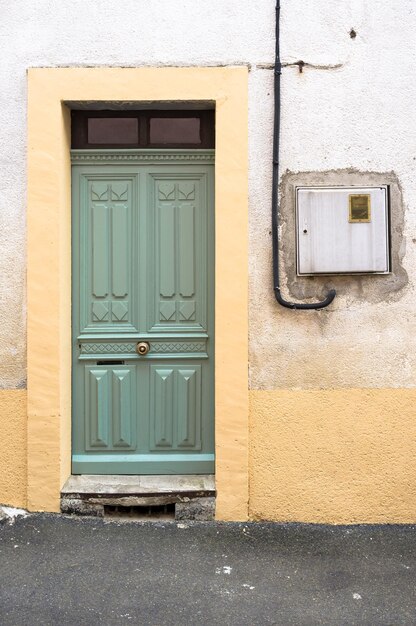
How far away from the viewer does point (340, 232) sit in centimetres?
449

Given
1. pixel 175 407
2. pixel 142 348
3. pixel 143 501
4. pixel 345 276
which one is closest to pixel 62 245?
pixel 142 348

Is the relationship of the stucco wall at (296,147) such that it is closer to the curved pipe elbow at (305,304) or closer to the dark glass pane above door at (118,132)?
the curved pipe elbow at (305,304)

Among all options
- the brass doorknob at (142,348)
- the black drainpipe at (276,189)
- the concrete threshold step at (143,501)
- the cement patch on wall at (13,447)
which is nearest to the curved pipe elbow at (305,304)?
the black drainpipe at (276,189)

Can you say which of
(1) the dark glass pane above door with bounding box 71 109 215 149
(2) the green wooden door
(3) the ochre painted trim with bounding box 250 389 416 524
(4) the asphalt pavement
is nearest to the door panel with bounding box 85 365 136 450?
(2) the green wooden door

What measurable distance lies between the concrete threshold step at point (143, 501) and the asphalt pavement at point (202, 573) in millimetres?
97

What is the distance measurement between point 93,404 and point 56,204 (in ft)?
5.02

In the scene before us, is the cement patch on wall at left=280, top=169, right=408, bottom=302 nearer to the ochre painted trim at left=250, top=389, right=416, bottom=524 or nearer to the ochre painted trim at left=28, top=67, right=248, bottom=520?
the ochre painted trim at left=28, top=67, right=248, bottom=520

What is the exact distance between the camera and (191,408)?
189 inches

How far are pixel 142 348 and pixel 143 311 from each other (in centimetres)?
28

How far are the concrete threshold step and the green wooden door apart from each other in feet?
0.72

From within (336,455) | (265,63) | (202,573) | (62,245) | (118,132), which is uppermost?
(265,63)

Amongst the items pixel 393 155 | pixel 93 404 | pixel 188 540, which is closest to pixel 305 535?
pixel 188 540

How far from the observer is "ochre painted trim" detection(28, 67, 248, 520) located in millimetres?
4492

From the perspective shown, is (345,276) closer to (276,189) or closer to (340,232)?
(340,232)
